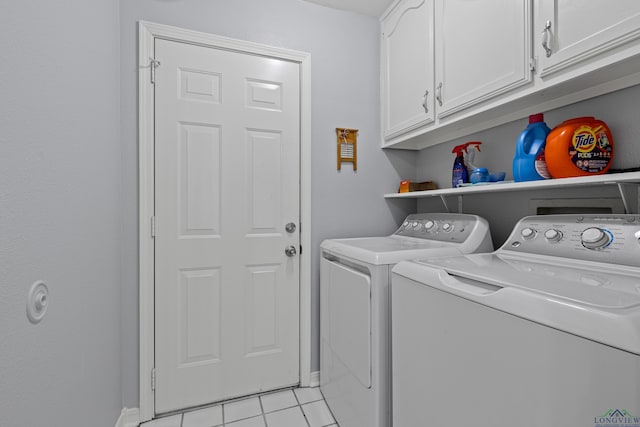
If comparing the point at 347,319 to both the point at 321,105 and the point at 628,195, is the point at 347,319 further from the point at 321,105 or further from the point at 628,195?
the point at 321,105

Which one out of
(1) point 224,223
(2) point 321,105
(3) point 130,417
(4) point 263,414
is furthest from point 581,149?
(3) point 130,417

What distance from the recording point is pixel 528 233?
1229 millimetres

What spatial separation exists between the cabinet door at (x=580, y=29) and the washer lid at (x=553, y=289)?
70 cm

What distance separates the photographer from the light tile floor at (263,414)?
1623 mm

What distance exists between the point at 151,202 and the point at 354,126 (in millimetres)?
1416

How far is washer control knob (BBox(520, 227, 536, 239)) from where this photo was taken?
1214 millimetres

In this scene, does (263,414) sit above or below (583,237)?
below

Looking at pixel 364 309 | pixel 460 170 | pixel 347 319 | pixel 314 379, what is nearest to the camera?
pixel 364 309

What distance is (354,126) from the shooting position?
2.12 metres

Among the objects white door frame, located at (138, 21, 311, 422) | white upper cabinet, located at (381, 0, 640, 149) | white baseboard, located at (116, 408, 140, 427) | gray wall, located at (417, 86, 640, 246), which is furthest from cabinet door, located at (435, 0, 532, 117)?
white baseboard, located at (116, 408, 140, 427)

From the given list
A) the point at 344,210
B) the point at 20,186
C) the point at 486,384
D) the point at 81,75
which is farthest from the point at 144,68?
the point at 486,384

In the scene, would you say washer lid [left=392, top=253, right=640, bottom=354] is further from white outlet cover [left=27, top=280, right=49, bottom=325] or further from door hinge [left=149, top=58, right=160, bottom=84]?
door hinge [left=149, top=58, right=160, bottom=84]

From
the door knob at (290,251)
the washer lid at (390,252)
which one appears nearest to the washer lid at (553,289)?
the washer lid at (390,252)

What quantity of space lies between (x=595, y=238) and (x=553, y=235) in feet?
0.46
